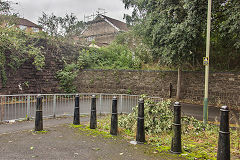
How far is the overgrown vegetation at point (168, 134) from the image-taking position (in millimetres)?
4332

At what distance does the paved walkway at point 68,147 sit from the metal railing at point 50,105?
6.07ft

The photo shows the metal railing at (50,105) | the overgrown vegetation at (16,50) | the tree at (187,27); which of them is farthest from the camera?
the overgrown vegetation at (16,50)

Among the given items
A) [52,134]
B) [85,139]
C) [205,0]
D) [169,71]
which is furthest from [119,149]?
[169,71]

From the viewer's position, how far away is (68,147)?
4.59 m

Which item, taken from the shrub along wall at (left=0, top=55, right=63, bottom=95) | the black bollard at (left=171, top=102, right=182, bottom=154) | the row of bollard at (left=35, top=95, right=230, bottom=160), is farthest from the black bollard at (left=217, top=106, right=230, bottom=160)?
the shrub along wall at (left=0, top=55, right=63, bottom=95)

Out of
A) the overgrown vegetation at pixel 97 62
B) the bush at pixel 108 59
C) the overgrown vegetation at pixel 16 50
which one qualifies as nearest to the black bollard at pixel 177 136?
the overgrown vegetation at pixel 16 50

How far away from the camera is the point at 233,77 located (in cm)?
1251

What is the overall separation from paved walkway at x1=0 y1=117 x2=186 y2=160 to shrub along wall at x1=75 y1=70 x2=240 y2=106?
9.94 m

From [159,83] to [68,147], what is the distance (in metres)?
11.6

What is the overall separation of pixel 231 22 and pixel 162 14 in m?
4.25

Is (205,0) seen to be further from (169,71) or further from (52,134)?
(52,134)

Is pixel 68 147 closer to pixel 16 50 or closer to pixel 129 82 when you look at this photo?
pixel 16 50

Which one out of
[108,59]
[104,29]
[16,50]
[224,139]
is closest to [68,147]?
[224,139]

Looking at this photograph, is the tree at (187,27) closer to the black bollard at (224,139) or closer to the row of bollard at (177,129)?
the row of bollard at (177,129)
